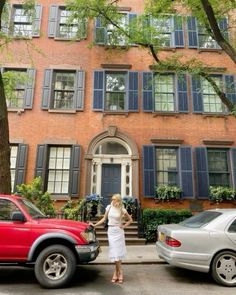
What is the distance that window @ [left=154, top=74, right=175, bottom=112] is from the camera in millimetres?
14094

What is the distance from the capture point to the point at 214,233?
20.5 ft

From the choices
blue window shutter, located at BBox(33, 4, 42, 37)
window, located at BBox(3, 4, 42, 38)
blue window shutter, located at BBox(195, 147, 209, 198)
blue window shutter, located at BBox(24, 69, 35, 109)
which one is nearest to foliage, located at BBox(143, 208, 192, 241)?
blue window shutter, located at BBox(195, 147, 209, 198)

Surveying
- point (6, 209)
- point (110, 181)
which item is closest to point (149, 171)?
point (110, 181)

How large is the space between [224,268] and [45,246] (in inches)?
145

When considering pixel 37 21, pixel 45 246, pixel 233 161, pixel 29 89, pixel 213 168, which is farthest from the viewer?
pixel 37 21

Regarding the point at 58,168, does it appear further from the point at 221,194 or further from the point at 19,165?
the point at 221,194

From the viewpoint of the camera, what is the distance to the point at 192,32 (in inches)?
597

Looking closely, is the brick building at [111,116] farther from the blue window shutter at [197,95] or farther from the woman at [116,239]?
the woman at [116,239]

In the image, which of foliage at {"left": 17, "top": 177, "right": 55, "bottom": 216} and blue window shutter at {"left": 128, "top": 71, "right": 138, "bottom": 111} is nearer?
foliage at {"left": 17, "top": 177, "right": 55, "bottom": 216}

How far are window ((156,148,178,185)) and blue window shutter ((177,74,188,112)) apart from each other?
209 centimetres

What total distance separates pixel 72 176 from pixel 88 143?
5.34 feet

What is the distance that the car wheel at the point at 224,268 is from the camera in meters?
6.04

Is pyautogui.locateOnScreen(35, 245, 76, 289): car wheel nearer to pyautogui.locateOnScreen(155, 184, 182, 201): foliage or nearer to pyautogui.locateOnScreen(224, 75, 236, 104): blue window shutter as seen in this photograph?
pyautogui.locateOnScreen(155, 184, 182, 201): foliage

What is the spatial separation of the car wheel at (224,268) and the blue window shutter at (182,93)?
874 cm
